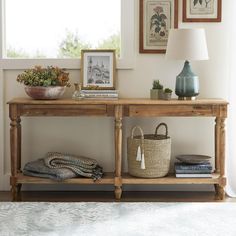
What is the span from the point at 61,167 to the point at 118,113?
640 mm

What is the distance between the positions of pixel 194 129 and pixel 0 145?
65.6 inches

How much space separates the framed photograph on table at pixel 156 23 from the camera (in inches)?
187

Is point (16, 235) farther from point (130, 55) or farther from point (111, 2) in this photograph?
point (111, 2)

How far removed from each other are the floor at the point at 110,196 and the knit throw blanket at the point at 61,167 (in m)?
0.20

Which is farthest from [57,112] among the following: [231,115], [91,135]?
[231,115]

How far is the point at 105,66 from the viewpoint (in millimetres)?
4805

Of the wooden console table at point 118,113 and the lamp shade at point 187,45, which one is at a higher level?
the lamp shade at point 187,45

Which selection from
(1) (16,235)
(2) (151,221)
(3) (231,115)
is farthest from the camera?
(3) (231,115)

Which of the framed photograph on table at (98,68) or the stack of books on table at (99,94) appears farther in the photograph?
the framed photograph on table at (98,68)

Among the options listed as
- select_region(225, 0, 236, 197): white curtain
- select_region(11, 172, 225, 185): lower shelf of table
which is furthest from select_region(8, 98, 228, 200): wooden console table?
select_region(225, 0, 236, 197): white curtain

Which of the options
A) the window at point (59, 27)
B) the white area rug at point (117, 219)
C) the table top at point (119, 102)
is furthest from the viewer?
the window at point (59, 27)

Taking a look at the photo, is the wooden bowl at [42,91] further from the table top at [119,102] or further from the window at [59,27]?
the window at [59,27]

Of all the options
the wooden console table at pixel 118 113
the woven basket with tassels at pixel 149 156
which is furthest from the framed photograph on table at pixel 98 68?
the woven basket with tassels at pixel 149 156

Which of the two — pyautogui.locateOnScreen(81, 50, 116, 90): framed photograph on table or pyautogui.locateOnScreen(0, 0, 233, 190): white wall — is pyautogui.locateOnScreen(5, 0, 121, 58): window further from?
pyautogui.locateOnScreen(0, 0, 233, 190): white wall
